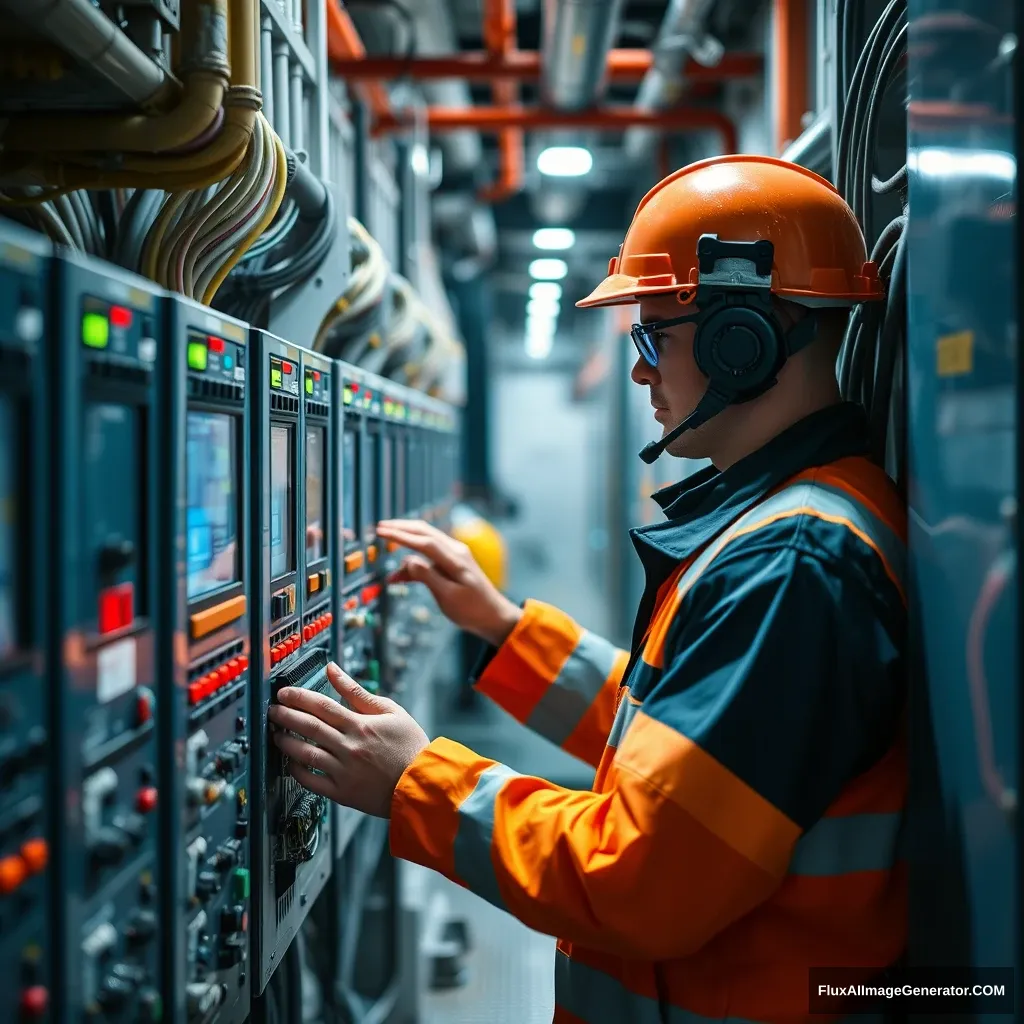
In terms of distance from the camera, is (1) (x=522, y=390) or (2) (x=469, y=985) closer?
(2) (x=469, y=985)

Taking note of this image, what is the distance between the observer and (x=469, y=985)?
3.73 m

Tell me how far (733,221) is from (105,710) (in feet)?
3.48

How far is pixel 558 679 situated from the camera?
1.98 metres

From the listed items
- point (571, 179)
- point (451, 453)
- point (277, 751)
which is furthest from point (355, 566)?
point (571, 179)

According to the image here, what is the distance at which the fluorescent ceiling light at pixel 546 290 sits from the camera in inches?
365

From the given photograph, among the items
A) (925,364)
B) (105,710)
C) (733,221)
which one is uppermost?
(733,221)

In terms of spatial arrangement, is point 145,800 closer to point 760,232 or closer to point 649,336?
point 649,336

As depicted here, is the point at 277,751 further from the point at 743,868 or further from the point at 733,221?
the point at 733,221

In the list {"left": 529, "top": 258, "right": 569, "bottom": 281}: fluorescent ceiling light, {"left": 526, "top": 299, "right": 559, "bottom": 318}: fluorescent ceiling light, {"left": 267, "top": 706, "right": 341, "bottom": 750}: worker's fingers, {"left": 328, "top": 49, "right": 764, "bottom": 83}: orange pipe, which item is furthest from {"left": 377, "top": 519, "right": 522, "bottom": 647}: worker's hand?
{"left": 526, "top": 299, "right": 559, "bottom": 318}: fluorescent ceiling light

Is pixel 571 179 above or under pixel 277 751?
above

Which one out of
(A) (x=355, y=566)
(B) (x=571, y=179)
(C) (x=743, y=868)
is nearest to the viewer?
(C) (x=743, y=868)

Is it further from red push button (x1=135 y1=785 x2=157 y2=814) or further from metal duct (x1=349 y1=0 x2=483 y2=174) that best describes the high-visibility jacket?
metal duct (x1=349 y1=0 x2=483 y2=174)

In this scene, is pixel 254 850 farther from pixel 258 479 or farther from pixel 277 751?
pixel 258 479

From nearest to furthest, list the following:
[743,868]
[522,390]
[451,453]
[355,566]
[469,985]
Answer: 1. [743,868]
2. [355,566]
3. [469,985]
4. [451,453]
5. [522,390]
